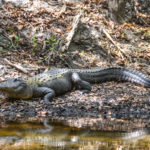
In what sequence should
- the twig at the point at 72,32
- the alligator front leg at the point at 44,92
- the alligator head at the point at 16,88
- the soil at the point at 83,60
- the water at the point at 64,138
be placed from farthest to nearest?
the twig at the point at 72,32
the alligator front leg at the point at 44,92
the alligator head at the point at 16,88
the soil at the point at 83,60
the water at the point at 64,138

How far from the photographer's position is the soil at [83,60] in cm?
517

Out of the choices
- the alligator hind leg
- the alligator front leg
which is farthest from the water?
the alligator hind leg

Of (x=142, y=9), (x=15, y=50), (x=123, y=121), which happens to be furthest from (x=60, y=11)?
(x=123, y=121)

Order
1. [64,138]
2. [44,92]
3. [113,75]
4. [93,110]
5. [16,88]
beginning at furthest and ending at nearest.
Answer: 1. [113,75]
2. [44,92]
3. [16,88]
4. [93,110]
5. [64,138]

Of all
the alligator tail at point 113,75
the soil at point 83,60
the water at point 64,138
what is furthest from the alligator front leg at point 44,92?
the water at point 64,138

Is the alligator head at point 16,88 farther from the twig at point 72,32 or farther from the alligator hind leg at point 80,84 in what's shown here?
the twig at point 72,32

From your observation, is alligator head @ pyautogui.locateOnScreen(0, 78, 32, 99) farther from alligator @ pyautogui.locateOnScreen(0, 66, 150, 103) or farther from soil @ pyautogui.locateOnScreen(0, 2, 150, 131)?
soil @ pyautogui.locateOnScreen(0, 2, 150, 131)

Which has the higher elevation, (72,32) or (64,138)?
(72,32)

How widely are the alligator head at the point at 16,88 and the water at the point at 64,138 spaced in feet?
5.67

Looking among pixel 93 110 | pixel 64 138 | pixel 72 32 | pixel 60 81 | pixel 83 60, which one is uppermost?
pixel 72 32

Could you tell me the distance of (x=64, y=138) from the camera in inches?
139

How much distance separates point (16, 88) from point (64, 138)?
2.76 metres

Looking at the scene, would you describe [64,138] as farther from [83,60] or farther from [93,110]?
[83,60]

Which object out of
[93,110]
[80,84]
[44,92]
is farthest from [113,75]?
[93,110]
